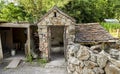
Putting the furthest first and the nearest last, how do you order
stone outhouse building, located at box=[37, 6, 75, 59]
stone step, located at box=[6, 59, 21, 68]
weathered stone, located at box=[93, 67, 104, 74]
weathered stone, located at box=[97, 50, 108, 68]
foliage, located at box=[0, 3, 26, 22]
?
foliage, located at box=[0, 3, 26, 22] → stone outhouse building, located at box=[37, 6, 75, 59] → stone step, located at box=[6, 59, 21, 68] → weathered stone, located at box=[93, 67, 104, 74] → weathered stone, located at box=[97, 50, 108, 68]

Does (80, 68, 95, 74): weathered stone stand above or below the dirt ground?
above

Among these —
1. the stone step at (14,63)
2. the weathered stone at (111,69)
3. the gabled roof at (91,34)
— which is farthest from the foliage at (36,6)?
the weathered stone at (111,69)

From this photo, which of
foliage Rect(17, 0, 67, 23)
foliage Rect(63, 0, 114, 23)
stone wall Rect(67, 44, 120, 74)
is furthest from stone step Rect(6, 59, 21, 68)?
foliage Rect(17, 0, 67, 23)

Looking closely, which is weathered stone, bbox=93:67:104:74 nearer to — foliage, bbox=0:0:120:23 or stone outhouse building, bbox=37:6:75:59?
stone outhouse building, bbox=37:6:75:59

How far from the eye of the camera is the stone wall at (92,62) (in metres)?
9.35

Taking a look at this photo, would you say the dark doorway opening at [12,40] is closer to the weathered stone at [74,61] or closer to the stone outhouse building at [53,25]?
the stone outhouse building at [53,25]

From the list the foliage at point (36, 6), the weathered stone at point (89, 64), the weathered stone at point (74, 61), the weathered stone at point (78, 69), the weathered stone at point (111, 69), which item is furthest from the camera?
the foliage at point (36, 6)

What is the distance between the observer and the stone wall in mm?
9345

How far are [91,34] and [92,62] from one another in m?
6.19

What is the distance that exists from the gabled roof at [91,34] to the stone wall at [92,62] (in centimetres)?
355

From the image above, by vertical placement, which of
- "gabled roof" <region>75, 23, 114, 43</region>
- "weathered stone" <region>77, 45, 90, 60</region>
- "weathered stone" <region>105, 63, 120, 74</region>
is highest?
"gabled roof" <region>75, 23, 114, 43</region>

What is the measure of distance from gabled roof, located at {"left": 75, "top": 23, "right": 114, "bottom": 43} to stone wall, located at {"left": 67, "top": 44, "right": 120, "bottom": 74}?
11.7 feet

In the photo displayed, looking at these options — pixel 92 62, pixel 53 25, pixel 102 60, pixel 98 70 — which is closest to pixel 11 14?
pixel 53 25

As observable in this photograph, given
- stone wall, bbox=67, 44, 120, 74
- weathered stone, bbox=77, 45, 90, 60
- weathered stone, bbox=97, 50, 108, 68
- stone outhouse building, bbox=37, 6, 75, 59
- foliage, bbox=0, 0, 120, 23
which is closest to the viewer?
stone wall, bbox=67, 44, 120, 74
